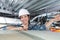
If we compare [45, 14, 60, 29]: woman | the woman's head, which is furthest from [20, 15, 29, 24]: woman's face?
[45, 14, 60, 29]: woman

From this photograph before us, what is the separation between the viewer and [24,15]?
1428mm

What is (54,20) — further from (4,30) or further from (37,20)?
(4,30)

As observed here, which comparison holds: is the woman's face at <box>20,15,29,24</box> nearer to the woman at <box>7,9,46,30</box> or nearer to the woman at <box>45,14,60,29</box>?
the woman at <box>7,9,46,30</box>

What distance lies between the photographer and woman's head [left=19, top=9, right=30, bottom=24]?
4.70 ft

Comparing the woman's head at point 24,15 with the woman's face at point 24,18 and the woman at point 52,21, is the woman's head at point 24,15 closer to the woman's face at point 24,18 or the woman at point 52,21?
the woman's face at point 24,18

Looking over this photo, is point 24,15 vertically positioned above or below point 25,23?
above

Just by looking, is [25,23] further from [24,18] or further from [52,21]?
[52,21]

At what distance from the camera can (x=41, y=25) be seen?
1.50 meters

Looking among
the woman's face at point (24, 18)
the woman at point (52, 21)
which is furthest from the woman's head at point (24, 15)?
the woman at point (52, 21)

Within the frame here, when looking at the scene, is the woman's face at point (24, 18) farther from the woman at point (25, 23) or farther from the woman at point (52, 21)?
the woman at point (52, 21)

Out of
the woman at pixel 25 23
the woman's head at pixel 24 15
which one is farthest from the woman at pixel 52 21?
the woman's head at pixel 24 15

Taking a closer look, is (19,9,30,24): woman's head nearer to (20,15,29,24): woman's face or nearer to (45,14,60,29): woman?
(20,15,29,24): woman's face

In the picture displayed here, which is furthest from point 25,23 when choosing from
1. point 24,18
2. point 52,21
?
point 52,21

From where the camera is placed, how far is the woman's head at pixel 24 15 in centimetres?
143
